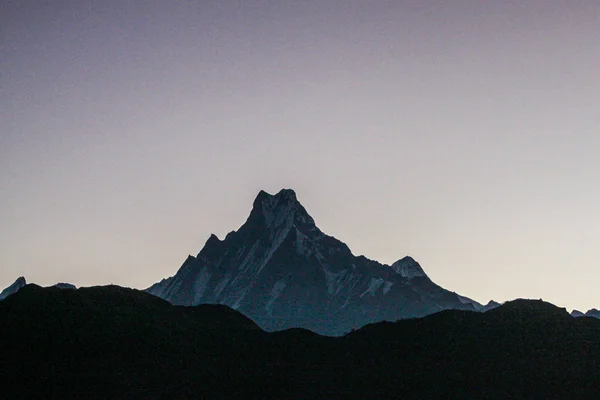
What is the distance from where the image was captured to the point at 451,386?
655 feet

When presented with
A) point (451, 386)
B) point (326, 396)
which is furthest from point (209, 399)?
point (451, 386)

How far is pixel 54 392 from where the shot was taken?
187500mm

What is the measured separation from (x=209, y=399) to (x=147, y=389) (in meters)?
14.2

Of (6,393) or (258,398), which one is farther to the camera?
(258,398)

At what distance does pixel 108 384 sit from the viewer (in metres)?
196

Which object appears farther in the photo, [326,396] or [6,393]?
[326,396]

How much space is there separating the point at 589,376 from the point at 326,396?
60220mm

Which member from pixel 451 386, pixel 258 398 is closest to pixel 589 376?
pixel 451 386

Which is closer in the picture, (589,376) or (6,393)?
(6,393)

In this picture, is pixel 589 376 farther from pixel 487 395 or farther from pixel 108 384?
pixel 108 384

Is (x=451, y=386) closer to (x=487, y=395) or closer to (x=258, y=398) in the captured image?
(x=487, y=395)

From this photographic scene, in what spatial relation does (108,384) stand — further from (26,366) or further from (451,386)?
(451,386)

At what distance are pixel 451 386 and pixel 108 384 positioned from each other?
77.5 meters

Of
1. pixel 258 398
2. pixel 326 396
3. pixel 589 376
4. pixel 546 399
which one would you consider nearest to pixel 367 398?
pixel 326 396
